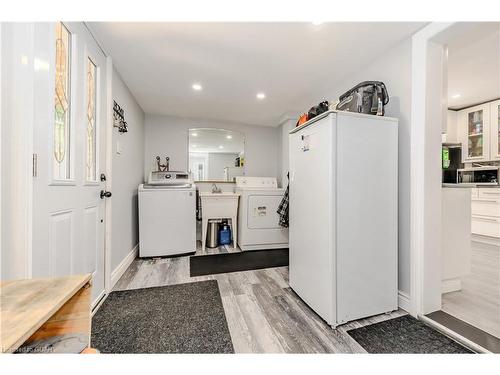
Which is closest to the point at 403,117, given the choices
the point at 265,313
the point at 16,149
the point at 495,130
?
the point at 265,313

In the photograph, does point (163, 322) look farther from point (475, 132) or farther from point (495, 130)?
point (475, 132)

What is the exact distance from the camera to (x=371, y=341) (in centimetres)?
123

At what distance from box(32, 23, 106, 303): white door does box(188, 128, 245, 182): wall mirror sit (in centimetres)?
183

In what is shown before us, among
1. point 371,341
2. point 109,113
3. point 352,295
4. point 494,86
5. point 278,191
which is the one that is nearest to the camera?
point 371,341

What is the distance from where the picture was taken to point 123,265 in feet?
7.29

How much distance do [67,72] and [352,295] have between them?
2.32m

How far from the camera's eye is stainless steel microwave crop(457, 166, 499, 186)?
312 cm

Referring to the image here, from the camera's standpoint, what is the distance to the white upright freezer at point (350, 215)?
1341 mm

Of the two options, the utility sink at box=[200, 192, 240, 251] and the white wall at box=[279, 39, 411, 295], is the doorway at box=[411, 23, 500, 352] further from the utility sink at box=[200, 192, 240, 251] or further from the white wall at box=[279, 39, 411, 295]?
the utility sink at box=[200, 192, 240, 251]

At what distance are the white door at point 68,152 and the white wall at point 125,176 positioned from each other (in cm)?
28

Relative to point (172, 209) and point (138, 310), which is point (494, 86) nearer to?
point (172, 209)

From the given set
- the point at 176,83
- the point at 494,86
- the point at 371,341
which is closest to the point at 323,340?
the point at 371,341

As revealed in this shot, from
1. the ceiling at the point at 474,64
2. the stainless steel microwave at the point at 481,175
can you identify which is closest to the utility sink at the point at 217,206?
the ceiling at the point at 474,64

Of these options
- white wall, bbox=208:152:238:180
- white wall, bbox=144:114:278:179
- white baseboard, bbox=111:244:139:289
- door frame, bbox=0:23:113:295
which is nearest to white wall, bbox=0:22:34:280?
door frame, bbox=0:23:113:295
